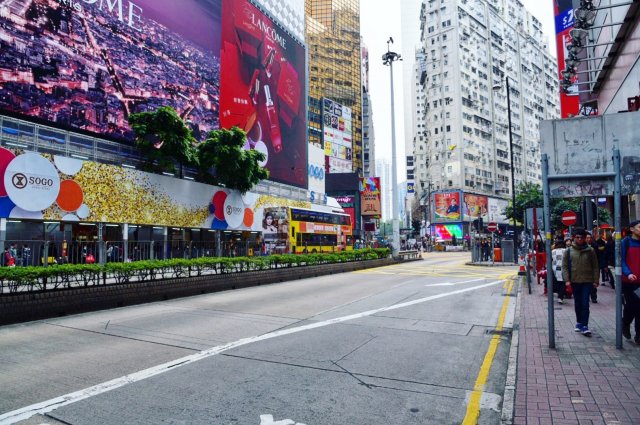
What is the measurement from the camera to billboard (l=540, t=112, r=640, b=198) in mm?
6125

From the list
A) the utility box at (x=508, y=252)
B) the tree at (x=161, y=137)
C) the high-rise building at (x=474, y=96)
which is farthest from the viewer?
the high-rise building at (x=474, y=96)

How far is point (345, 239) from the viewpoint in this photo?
4000cm

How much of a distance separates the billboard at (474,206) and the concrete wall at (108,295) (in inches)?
2534

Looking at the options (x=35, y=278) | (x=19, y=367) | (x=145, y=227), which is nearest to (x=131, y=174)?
(x=145, y=227)

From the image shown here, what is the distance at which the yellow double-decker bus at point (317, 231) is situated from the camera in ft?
105

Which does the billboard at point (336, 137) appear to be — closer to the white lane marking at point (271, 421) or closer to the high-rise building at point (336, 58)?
the high-rise building at point (336, 58)

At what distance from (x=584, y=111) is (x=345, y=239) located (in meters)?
22.0

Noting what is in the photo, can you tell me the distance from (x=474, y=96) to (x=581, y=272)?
85259 mm

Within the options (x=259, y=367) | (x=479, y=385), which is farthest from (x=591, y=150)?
(x=259, y=367)

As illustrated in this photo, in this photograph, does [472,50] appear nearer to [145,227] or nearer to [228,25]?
[228,25]

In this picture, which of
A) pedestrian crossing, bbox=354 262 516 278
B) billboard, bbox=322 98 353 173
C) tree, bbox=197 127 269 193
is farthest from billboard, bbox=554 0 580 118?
billboard, bbox=322 98 353 173

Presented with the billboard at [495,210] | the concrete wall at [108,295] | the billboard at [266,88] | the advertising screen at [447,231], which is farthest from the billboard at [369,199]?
the concrete wall at [108,295]

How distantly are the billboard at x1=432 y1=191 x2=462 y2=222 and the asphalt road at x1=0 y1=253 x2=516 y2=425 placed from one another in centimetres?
6808

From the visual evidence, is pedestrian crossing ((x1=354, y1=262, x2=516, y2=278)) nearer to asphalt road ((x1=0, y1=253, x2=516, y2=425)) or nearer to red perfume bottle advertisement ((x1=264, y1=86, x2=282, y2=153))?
asphalt road ((x1=0, y1=253, x2=516, y2=425))
